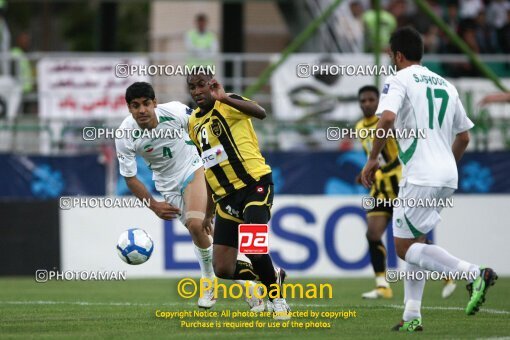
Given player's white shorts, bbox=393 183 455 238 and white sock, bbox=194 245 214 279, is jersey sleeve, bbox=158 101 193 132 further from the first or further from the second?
player's white shorts, bbox=393 183 455 238

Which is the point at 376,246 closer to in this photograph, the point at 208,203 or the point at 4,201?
the point at 208,203

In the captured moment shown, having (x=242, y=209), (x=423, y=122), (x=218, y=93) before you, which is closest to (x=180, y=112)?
(x=242, y=209)

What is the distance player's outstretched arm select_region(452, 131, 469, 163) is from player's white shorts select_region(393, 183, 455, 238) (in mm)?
730

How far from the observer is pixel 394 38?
384 inches

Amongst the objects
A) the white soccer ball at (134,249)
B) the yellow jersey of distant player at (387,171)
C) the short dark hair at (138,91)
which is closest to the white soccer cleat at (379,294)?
the yellow jersey of distant player at (387,171)

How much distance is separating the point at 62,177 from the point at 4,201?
154 cm

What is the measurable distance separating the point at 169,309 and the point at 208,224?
1122 millimetres

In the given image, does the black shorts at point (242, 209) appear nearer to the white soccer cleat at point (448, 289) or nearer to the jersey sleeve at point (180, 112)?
the jersey sleeve at point (180, 112)

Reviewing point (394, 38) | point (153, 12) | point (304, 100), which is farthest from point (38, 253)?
point (153, 12)

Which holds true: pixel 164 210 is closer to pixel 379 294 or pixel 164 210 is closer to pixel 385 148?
pixel 379 294

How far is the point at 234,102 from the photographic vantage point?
33.7 ft

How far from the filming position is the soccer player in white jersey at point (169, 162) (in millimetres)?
11859

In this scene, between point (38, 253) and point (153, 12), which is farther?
point (153, 12)

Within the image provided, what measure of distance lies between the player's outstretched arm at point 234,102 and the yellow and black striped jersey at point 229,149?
0.32 metres
